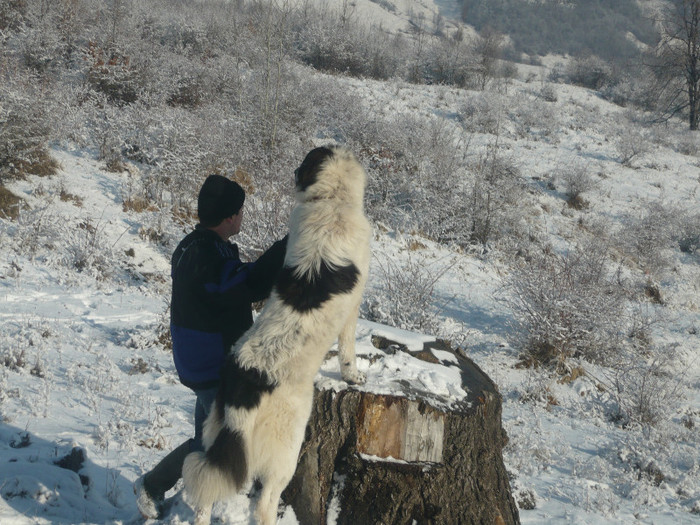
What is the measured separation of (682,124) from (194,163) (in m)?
24.2

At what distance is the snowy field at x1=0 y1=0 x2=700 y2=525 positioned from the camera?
310 cm

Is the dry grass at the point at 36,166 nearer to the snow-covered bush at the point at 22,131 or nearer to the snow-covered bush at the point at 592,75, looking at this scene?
the snow-covered bush at the point at 22,131

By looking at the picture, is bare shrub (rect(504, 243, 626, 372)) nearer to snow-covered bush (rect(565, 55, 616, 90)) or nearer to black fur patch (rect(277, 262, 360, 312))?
black fur patch (rect(277, 262, 360, 312))

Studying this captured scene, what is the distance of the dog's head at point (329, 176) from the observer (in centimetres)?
243

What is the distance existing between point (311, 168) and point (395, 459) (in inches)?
69.0

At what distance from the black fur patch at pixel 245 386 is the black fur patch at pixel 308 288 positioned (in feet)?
1.16

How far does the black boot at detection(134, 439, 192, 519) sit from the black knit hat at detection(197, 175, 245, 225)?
1222 millimetres

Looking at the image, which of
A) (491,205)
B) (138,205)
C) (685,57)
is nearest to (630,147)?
(491,205)

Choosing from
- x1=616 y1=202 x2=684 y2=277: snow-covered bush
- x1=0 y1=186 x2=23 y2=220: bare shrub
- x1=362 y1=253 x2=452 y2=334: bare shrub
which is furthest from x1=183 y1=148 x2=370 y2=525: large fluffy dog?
x1=616 y1=202 x2=684 y2=277: snow-covered bush

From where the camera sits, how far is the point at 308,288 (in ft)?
7.18

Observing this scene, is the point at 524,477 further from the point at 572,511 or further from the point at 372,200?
the point at 372,200

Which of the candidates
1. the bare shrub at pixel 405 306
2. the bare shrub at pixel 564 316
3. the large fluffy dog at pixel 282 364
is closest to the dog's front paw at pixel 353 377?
the large fluffy dog at pixel 282 364

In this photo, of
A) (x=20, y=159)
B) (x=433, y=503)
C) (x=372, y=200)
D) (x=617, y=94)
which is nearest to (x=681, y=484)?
(x=433, y=503)

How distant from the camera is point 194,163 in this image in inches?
394
